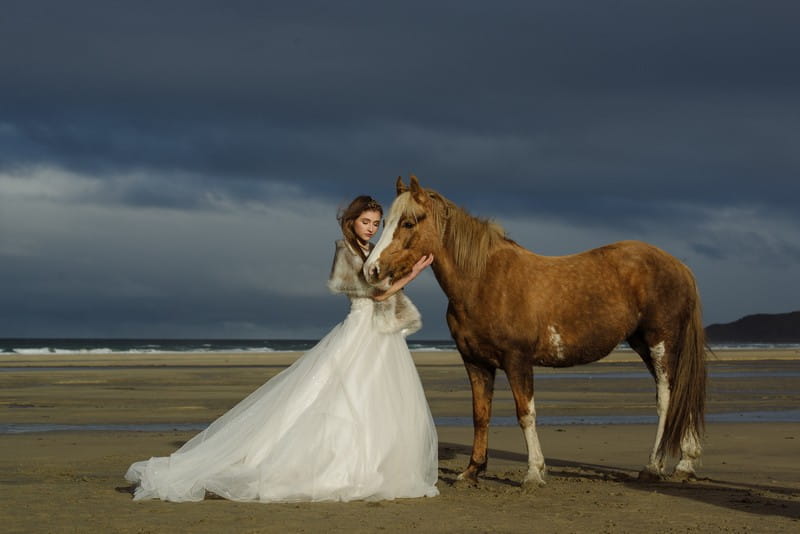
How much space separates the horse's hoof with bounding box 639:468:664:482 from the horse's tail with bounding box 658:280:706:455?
0.68ft

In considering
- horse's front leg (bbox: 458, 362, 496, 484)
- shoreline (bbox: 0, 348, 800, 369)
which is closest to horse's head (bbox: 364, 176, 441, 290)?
horse's front leg (bbox: 458, 362, 496, 484)

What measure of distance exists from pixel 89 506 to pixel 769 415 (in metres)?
11.9

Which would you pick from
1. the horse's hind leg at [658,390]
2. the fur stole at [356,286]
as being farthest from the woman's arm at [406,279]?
the horse's hind leg at [658,390]

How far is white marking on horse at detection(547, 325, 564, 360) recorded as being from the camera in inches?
354

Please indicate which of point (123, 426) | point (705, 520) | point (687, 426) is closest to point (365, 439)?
point (705, 520)

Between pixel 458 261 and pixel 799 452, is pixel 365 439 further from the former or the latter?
pixel 799 452

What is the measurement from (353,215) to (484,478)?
290 centimetres

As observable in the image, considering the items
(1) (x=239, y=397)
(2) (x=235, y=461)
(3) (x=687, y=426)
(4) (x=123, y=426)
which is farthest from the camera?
(1) (x=239, y=397)

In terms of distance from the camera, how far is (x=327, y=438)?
7.87 meters

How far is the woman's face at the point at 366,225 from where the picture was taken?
8.55 metres

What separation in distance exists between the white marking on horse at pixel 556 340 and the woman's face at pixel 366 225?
1844 mm

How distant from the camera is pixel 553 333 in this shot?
8992 millimetres

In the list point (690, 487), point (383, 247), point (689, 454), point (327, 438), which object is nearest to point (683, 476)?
point (689, 454)

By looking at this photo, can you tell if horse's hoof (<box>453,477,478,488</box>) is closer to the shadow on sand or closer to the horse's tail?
the shadow on sand
